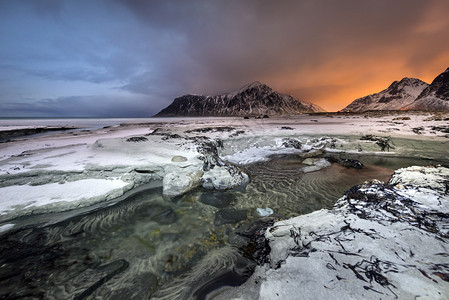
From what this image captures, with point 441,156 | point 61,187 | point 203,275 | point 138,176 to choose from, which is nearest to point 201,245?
point 203,275

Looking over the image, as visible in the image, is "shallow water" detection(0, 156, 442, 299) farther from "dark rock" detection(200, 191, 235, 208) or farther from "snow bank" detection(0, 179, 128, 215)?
"snow bank" detection(0, 179, 128, 215)

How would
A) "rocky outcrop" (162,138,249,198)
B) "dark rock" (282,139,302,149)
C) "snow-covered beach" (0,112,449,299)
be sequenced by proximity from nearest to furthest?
1. "snow-covered beach" (0,112,449,299)
2. "rocky outcrop" (162,138,249,198)
3. "dark rock" (282,139,302,149)

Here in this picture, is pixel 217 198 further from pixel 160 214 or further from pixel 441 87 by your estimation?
pixel 441 87

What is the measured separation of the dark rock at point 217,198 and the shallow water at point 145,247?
0.04 metres

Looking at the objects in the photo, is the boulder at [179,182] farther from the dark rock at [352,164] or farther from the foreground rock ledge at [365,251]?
the dark rock at [352,164]

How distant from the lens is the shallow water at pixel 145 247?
3.48 metres

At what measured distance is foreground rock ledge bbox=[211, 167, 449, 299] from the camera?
7.67 feet

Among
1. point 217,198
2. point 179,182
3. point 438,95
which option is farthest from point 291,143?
point 438,95

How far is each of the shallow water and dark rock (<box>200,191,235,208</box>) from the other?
0.13 ft

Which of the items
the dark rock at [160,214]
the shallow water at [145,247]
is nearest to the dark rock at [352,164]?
the shallow water at [145,247]

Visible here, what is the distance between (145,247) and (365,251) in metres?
5.01

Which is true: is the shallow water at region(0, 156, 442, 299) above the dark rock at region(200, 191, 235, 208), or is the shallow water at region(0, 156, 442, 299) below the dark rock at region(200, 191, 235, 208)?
below

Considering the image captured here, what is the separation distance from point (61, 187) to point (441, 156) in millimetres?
21868

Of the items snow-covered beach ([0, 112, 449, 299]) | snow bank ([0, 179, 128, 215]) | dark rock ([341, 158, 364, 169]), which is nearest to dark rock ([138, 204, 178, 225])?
snow-covered beach ([0, 112, 449, 299])
